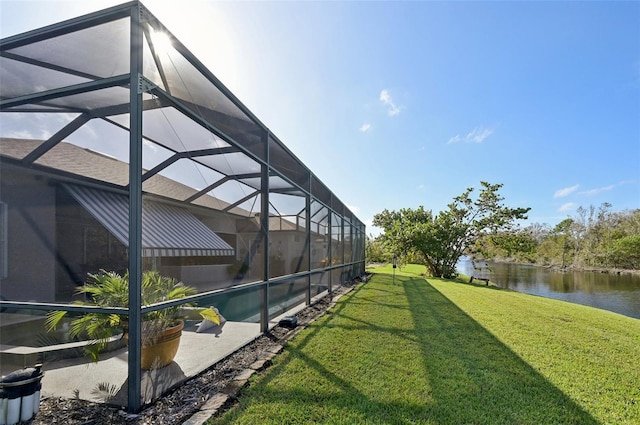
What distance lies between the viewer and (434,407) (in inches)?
115

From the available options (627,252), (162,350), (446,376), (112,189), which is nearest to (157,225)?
(112,189)

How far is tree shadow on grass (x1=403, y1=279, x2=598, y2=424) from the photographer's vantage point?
9.25 feet

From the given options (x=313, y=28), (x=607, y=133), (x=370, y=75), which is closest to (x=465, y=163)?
(x=607, y=133)

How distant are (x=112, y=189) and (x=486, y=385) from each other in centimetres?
491

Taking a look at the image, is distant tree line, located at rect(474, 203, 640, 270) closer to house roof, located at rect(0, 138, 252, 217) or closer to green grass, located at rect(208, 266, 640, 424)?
green grass, located at rect(208, 266, 640, 424)

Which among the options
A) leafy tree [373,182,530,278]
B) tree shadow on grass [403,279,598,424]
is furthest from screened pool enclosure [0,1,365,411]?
leafy tree [373,182,530,278]

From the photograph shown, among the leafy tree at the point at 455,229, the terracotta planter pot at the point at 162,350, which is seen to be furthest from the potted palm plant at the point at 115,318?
the leafy tree at the point at 455,229

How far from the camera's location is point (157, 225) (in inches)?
137

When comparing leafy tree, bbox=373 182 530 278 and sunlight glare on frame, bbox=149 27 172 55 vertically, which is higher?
sunlight glare on frame, bbox=149 27 172 55

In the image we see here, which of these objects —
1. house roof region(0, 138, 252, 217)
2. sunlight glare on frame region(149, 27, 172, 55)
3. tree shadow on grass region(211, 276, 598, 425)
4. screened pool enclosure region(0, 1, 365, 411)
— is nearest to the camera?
tree shadow on grass region(211, 276, 598, 425)

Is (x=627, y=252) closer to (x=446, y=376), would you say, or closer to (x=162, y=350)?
(x=446, y=376)

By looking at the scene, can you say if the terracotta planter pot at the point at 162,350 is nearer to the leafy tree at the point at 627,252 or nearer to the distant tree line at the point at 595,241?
the distant tree line at the point at 595,241

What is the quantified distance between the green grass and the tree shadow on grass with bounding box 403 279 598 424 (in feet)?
0.04

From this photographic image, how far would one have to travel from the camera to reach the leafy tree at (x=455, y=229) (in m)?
20.9
